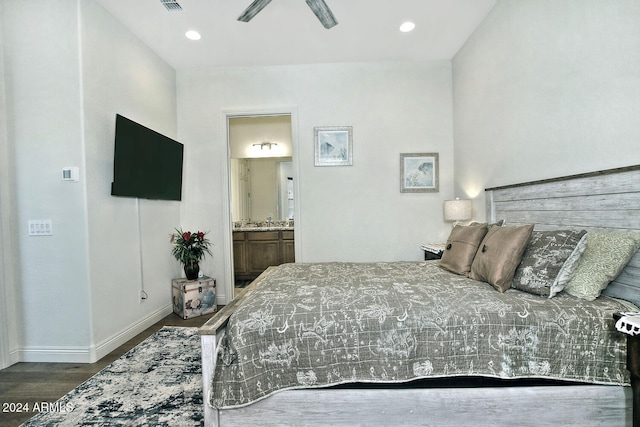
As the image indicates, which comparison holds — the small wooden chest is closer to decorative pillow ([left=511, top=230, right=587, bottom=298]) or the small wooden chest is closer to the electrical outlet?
the electrical outlet

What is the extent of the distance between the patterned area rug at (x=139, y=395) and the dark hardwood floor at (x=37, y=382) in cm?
11

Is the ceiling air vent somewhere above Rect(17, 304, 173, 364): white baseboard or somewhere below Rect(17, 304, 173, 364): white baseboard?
above

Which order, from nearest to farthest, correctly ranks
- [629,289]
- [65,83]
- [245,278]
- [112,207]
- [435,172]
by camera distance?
1. [629,289]
2. [65,83]
3. [112,207]
4. [435,172]
5. [245,278]

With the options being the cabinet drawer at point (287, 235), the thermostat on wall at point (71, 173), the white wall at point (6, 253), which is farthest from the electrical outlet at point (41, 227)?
the cabinet drawer at point (287, 235)

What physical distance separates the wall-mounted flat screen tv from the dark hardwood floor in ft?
4.63

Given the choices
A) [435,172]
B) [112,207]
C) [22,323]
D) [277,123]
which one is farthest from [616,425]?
[277,123]

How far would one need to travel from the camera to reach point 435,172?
378 cm

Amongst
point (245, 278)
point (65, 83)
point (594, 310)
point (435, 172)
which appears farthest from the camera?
point (245, 278)

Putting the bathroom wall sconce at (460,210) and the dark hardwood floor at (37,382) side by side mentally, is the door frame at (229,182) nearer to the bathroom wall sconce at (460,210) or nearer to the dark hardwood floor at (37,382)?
the dark hardwood floor at (37,382)

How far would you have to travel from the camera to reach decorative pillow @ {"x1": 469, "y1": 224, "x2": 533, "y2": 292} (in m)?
1.68

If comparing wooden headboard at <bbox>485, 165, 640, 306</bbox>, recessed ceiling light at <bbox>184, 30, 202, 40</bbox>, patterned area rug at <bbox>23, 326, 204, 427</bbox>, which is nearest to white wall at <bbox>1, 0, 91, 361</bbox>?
patterned area rug at <bbox>23, 326, 204, 427</bbox>

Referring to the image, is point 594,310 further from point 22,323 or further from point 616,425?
point 22,323

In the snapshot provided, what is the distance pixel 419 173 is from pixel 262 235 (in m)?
2.76

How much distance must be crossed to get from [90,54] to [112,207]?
4.21 ft
